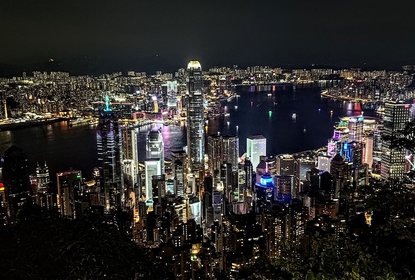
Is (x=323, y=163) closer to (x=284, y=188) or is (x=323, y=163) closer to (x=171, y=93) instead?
(x=284, y=188)

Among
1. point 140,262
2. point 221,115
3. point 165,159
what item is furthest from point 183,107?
point 140,262

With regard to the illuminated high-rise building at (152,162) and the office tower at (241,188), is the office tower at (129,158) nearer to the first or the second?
the illuminated high-rise building at (152,162)

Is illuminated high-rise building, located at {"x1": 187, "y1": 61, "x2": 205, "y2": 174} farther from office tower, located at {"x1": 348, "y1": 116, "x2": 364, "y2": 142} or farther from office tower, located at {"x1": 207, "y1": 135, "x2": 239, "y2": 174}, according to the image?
office tower, located at {"x1": 348, "y1": 116, "x2": 364, "y2": 142}

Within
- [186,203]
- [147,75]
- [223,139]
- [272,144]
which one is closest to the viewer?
[186,203]

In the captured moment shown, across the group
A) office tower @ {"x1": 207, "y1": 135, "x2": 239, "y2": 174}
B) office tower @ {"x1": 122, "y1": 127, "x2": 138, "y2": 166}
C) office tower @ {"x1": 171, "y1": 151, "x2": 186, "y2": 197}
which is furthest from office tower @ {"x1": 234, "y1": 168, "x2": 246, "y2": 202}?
office tower @ {"x1": 122, "y1": 127, "x2": 138, "y2": 166}

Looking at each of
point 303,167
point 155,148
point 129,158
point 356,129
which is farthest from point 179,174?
point 356,129

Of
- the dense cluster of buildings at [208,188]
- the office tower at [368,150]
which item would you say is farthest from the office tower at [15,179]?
the office tower at [368,150]

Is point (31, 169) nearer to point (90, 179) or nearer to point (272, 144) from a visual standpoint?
point (90, 179)
